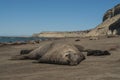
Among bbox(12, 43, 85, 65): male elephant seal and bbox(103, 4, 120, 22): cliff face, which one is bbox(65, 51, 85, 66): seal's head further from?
bbox(103, 4, 120, 22): cliff face

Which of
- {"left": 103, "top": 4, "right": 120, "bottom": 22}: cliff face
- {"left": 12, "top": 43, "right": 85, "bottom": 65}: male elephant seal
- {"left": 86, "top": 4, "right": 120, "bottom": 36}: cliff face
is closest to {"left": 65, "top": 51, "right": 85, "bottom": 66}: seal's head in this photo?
{"left": 12, "top": 43, "right": 85, "bottom": 65}: male elephant seal

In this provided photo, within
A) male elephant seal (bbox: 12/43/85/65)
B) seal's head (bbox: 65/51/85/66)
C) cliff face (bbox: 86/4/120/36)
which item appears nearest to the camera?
seal's head (bbox: 65/51/85/66)

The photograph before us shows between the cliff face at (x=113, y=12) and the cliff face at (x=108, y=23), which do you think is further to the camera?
the cliff face at (x=113, y=12)

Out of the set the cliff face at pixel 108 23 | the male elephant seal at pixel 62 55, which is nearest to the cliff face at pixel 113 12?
the cliff face at pixel 108 23

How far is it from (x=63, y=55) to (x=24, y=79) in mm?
3353

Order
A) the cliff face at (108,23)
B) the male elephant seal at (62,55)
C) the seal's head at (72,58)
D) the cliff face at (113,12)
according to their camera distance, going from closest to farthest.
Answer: the seal's head at (72,58), the male elephant seal at (62,55), the cliff face at (108,23), the cliff face at (113,12)

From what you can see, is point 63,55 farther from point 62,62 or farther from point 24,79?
point 24,79

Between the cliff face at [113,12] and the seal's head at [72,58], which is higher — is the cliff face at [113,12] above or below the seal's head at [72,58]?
above

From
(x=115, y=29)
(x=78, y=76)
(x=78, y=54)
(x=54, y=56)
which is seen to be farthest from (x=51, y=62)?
(x=115, y=29)

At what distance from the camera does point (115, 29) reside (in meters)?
98.9

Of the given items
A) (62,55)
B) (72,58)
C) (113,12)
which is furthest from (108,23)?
(72,58)

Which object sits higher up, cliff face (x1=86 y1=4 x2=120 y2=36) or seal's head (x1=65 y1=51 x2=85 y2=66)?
cliff face (x1=86 y1=4 x2=120 y2=36)

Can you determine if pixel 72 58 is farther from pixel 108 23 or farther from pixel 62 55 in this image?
pixel 108 23

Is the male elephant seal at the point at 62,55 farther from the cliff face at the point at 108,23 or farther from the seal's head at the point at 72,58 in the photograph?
the cliff face at the point at 108,23
